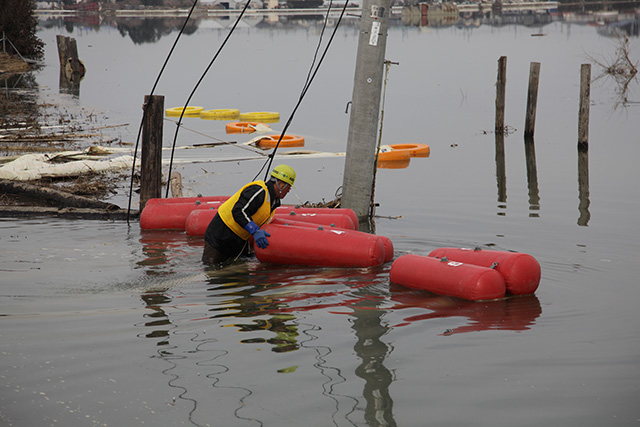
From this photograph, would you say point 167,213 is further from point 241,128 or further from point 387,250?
point 241,128

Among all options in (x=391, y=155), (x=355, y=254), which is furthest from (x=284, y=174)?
(x=391, y=155)

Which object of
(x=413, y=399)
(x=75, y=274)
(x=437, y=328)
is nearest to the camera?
(x=413, y=399)

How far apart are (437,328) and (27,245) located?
17.9ft

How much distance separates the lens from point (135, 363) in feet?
19.6

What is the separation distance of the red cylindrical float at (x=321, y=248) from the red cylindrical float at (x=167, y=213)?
6.39 feet

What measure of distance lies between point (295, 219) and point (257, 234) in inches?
49.9

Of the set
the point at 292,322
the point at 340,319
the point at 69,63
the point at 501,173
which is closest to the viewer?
the point at 292,322

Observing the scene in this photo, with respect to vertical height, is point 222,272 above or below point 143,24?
below

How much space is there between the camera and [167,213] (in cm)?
1077

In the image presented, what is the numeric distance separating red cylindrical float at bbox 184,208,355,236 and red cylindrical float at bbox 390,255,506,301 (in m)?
1.53

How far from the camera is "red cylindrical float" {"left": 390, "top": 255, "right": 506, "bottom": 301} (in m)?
7.57

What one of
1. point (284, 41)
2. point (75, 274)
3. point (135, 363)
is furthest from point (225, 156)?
point (284, 41)

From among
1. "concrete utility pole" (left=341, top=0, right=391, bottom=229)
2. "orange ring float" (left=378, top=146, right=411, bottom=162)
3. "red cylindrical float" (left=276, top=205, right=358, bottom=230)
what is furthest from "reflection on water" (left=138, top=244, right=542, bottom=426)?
"orange ring float" (left=378, top=146, right=411, bottom=162)

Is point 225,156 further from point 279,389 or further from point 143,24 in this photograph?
point 143,24
